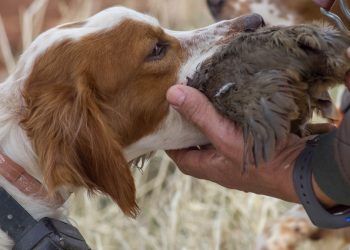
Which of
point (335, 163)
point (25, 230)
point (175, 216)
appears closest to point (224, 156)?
point (335, 163)

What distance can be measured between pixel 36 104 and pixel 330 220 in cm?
78

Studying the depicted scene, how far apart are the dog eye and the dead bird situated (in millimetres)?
212

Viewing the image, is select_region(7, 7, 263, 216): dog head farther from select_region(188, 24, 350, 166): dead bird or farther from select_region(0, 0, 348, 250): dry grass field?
select_region(0, 0, 348, 250): dry grass field

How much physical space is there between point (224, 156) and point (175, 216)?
158 centimetres

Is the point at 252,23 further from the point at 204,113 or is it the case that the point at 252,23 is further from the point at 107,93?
the point at 107,93

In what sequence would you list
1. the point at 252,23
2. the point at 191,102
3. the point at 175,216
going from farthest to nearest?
the point at 175,216, the point at 252,23, the point at 191,102

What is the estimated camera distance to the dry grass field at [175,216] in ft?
12.0

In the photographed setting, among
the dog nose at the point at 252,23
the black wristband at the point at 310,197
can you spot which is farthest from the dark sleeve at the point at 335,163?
the dog nose at the point at 252,23

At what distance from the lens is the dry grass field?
12.0ft

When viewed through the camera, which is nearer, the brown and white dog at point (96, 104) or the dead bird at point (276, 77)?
the dead bird at point (276, 77)

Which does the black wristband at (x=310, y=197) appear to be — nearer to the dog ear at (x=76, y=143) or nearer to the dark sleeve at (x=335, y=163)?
the dark sleeve at (x=335, y=163)

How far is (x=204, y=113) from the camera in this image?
2.16 m

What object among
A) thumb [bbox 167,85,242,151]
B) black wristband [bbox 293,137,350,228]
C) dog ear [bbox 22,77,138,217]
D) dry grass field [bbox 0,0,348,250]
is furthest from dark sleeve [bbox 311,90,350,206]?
dry grass field [bbox 0,0,348,250]

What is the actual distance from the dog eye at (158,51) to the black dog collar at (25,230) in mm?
518
